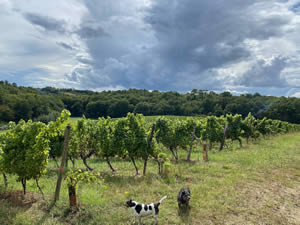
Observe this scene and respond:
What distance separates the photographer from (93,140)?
11.8m

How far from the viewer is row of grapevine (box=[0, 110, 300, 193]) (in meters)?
6.16

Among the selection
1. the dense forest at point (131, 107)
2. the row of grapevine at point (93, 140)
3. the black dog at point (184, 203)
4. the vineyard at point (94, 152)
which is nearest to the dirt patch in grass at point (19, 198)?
the vineyard at point (94, 152)

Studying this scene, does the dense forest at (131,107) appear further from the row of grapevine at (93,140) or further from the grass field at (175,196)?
the grass field at (175,196)

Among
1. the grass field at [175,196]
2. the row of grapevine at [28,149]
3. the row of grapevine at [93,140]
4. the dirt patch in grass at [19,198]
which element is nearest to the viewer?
the grass field at [175,196]

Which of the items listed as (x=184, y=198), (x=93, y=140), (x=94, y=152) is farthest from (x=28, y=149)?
(x=94, y=152)

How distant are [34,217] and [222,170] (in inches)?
345

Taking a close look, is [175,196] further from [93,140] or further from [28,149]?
[93,140]

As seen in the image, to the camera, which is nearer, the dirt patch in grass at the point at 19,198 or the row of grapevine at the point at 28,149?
the dirt patch in grass at the point at 19,198

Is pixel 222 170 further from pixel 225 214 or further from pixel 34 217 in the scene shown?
pixel 34 217

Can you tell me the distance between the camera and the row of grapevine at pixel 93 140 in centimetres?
616

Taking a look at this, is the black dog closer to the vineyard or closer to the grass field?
the grass field

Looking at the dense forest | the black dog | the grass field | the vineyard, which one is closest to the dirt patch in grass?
the grass field

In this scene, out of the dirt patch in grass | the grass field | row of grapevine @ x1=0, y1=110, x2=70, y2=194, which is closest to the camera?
the grass field

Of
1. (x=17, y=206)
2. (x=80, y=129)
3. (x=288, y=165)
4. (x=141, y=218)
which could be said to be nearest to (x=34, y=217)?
→ (x=17, y=206)
